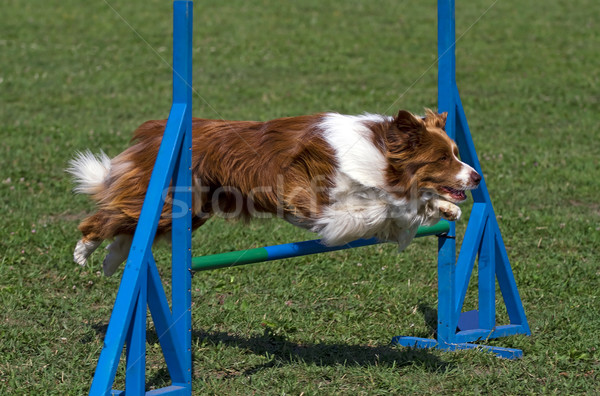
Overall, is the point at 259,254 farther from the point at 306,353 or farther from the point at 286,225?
Answer: the point at 286,225

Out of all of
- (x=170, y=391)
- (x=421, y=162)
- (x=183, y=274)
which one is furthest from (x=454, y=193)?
(x=170, y=391)

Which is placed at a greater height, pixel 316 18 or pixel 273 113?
pixel 316 18

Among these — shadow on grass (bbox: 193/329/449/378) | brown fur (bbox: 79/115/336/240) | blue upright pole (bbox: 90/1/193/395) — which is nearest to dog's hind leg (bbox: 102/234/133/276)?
brown fur (bbox: 79/115/336/240)

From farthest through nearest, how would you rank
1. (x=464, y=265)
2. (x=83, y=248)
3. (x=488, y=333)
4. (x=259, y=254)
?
1. (x=488, y=333)
2. (x=464, y=265)
3. (x=83, y=248)
4. (x=259, y=254)

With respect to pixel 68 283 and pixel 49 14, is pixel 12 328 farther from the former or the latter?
pixel 49 14

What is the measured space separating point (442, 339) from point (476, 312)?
0.51 metres

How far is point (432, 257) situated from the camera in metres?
6.79

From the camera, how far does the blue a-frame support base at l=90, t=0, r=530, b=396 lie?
3670 millimetres

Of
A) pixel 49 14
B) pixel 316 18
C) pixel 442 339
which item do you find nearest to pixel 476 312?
pixel 442 339

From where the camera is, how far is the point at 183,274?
4.09 meters

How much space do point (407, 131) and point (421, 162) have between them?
0.66 feet

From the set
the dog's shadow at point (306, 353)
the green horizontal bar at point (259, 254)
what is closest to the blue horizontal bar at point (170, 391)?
the dog's shadow at point (306, 353)

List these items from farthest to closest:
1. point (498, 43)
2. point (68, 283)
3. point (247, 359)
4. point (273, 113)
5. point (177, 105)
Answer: point (498, 43)
point (273, 113)
point (68, 283)
point (247, 359)
point (177, 105)

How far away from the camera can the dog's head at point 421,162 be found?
14.7 feet
